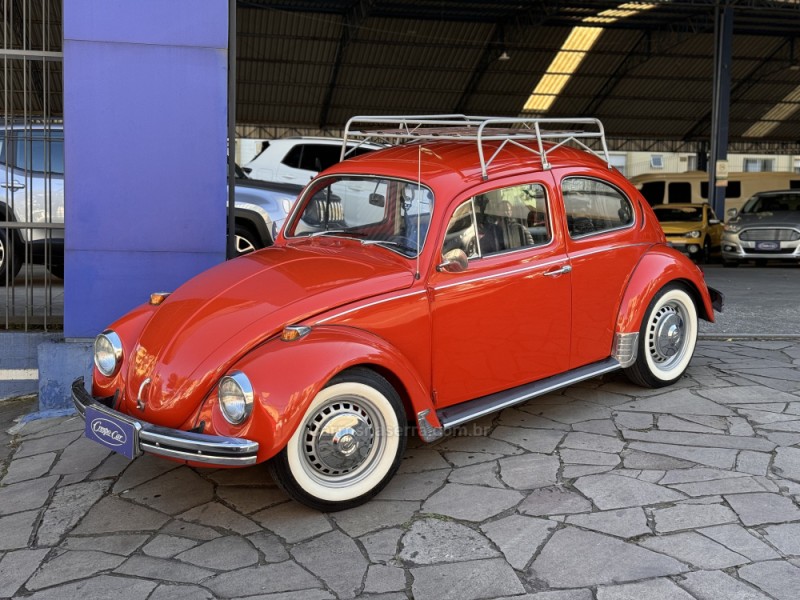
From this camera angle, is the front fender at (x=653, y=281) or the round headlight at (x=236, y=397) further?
the front fender at (x=653, y=281)

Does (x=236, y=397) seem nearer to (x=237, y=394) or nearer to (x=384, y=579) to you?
(x=237, y=394)

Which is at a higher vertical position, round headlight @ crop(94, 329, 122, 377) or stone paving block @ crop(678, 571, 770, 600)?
round headlight @ crop(94, 329, 122, 377)

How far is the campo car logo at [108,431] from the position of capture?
3761 millimetres

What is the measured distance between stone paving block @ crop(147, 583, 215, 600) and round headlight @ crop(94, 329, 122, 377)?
1401mm

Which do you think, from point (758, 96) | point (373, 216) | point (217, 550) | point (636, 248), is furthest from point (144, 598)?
point (758, 96)

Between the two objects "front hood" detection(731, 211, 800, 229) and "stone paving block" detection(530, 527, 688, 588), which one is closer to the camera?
"stone paving block" detection(530, 527, 688, 588)

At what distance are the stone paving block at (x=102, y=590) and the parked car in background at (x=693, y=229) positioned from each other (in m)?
16.8

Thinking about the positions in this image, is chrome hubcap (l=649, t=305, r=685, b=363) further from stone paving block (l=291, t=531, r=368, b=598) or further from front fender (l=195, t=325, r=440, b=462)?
stone paving block (l=291, t=531, r=368, b=598)

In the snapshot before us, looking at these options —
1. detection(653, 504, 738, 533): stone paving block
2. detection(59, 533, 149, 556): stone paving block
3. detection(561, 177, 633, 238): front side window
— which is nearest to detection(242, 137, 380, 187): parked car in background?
detection(561, 177, 633, 238): front side window

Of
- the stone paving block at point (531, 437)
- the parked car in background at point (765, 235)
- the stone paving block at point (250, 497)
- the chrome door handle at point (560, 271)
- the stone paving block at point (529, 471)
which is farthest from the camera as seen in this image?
the parked car in background at point (765, 235)

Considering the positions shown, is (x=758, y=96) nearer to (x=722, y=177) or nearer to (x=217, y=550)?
(x=722, y=177)

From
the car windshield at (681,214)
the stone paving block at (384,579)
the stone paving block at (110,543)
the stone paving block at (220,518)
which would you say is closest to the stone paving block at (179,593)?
the stone paving block at (110,543)

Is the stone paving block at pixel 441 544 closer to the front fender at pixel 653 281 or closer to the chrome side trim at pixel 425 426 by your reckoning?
the chrome side trim at pixel 425 426

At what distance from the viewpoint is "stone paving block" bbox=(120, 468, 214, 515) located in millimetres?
4066
